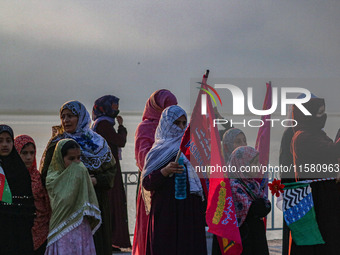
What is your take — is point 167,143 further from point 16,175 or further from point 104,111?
point 104,111

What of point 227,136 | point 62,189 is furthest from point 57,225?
point 227,136

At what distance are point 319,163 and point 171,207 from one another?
57.2 inches

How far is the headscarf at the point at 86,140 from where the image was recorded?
5.47m

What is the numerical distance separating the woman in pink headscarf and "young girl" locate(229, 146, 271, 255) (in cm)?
101

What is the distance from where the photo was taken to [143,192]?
5371 millimetres

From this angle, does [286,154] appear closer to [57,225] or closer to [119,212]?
[57,225]

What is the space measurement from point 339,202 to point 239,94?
1576mm

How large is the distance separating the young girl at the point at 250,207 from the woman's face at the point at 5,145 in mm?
1869

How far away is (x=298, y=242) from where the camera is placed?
5.52 m

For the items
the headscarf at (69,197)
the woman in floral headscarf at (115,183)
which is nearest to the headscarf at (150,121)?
the headscarf at (69,197)

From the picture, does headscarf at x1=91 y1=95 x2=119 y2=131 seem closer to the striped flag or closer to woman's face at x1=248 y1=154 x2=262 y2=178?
the striped flag

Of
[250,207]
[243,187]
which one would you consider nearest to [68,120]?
[243,187]

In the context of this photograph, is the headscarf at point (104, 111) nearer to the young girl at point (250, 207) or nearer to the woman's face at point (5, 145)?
the woman's face at point (5, 145)

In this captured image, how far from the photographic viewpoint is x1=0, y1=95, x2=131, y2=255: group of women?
4.95 m
